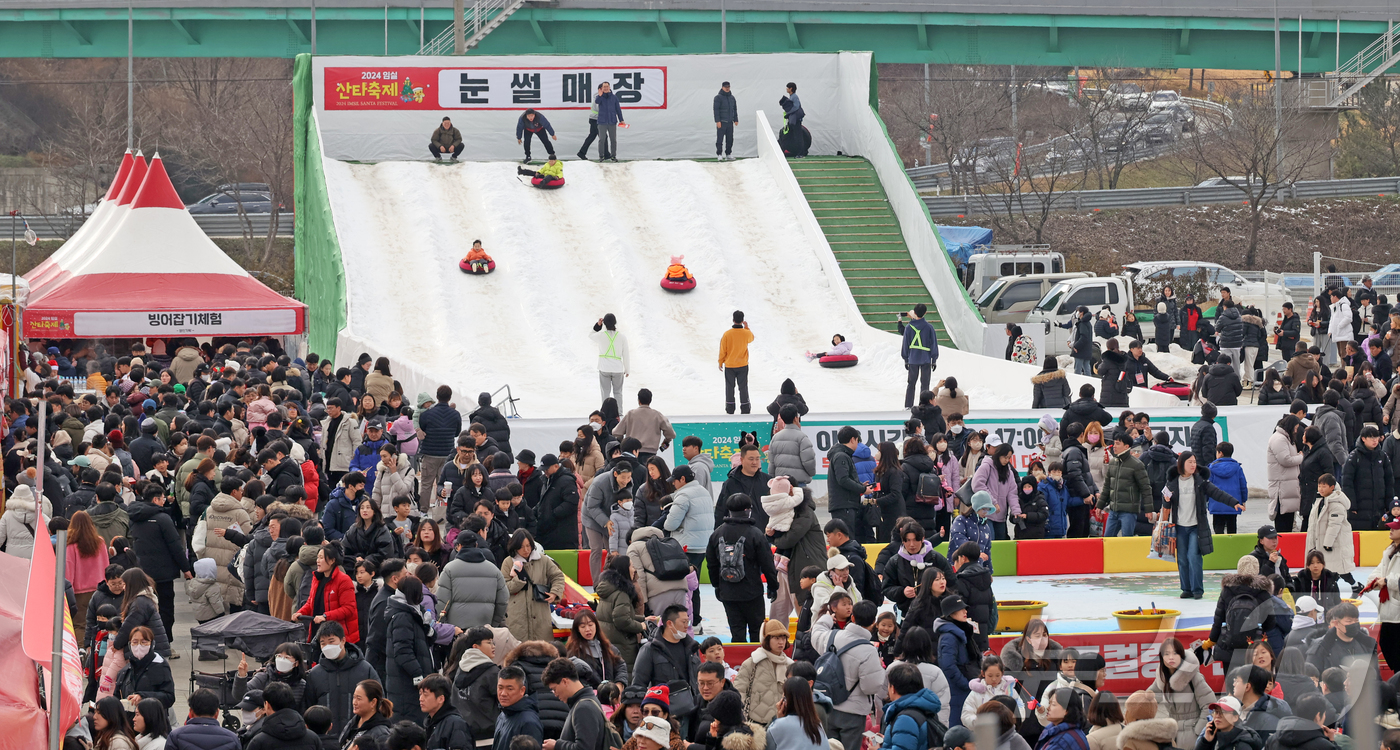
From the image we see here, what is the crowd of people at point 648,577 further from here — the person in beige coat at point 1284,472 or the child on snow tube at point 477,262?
the child on snow tube at point 477,262

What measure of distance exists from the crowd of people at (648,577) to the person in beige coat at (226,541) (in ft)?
0.07

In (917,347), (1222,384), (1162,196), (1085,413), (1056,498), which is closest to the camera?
(1056,498)

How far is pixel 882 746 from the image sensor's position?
326 inches

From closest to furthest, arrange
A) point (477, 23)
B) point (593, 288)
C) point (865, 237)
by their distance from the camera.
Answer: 1. point (593, 288)
2. point (865, 237)
3. point (477, 23)

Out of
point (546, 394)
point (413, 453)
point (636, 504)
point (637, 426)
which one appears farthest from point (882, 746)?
point (546, 394)

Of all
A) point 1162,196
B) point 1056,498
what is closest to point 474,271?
point 1056,498

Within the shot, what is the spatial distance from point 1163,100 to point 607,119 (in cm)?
3910

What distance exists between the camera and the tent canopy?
1606 inches

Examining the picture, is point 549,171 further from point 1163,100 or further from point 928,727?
point 1163,100

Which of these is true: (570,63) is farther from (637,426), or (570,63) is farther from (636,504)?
(636,504)

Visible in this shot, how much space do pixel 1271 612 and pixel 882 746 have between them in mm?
3387

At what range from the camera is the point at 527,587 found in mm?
10562

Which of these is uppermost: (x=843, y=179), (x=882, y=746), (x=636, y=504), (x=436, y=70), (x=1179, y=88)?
(x=1179, y=88)

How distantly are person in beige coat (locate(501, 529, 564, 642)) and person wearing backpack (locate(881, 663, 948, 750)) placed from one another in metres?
2.98
